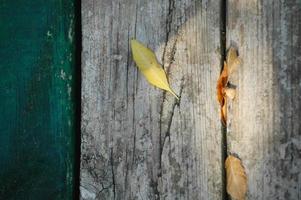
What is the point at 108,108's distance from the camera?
1.80 m

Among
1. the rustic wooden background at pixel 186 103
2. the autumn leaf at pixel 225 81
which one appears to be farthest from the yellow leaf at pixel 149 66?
the autumn leaf at pixel 225 81

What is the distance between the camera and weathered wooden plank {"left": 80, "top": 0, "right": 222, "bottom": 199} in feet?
5.60

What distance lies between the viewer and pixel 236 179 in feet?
5.45

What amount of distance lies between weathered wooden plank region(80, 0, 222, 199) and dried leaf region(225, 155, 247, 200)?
0.14 feet

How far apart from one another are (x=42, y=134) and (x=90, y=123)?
0.67 feet

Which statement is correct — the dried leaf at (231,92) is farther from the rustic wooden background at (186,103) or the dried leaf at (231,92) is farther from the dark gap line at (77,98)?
Result: the dark gap line at (77,98)

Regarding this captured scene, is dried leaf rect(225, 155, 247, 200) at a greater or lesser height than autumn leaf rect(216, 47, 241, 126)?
lesser

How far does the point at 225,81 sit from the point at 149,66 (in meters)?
0.27

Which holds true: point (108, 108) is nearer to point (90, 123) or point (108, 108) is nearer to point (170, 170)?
point (90, 123)

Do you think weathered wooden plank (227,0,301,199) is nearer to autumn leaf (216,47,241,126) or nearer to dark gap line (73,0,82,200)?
autumn leaf (216,47,241,126)

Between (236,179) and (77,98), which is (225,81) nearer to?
(236,179)

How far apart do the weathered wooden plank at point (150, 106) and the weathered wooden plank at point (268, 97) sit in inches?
3.1

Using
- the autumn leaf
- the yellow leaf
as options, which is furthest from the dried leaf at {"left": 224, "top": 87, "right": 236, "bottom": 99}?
the yellow leaf

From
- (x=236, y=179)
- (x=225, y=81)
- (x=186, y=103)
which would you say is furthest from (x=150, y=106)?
(x=236, y=179)
